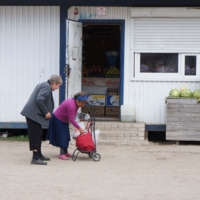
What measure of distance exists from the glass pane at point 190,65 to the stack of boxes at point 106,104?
226 centimetres

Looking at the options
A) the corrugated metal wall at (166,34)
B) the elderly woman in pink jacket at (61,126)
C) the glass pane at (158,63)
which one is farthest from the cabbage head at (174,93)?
the elderly woman in pink jacket at (61,126)

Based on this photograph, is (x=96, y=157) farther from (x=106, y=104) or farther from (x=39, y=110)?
(x=106, y=104)

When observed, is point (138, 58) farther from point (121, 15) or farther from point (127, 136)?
point (127, 136)

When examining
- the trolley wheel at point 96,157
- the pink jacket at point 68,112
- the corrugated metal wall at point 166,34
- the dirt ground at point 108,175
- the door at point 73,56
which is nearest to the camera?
the dirt ground at point 108,175

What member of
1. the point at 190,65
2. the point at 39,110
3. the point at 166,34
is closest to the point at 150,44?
the point at 166,34

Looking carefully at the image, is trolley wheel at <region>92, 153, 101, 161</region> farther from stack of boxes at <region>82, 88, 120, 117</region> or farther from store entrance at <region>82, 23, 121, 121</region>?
stack of boxes at <region>82, 88, 120, 117</region>

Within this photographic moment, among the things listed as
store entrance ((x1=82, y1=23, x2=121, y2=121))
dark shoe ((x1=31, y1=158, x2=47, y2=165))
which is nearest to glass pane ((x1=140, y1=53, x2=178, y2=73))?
store entrance ((x1=82, y1=23, x2=121, y2=121))

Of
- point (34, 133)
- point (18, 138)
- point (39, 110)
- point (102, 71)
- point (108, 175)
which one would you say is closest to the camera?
point (108, 175)

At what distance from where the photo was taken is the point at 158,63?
12375 millimetres

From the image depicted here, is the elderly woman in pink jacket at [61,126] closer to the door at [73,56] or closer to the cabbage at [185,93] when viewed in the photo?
the door at [73,56]

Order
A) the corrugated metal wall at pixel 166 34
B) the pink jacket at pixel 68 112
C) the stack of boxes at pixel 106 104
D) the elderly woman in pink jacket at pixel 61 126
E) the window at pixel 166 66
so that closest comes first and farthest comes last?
the pink jacket at pixel 68 112 → the elderly woman in pink jacket at pixel 61 126 → the corrugated metal wall at pixel 166 34 → the window at pixel 166 66 → the stack of boxes at pixel 106 104

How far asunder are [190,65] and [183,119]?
1440 millimetres

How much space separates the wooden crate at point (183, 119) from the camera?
11.5 meters

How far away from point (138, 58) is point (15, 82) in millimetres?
2856
